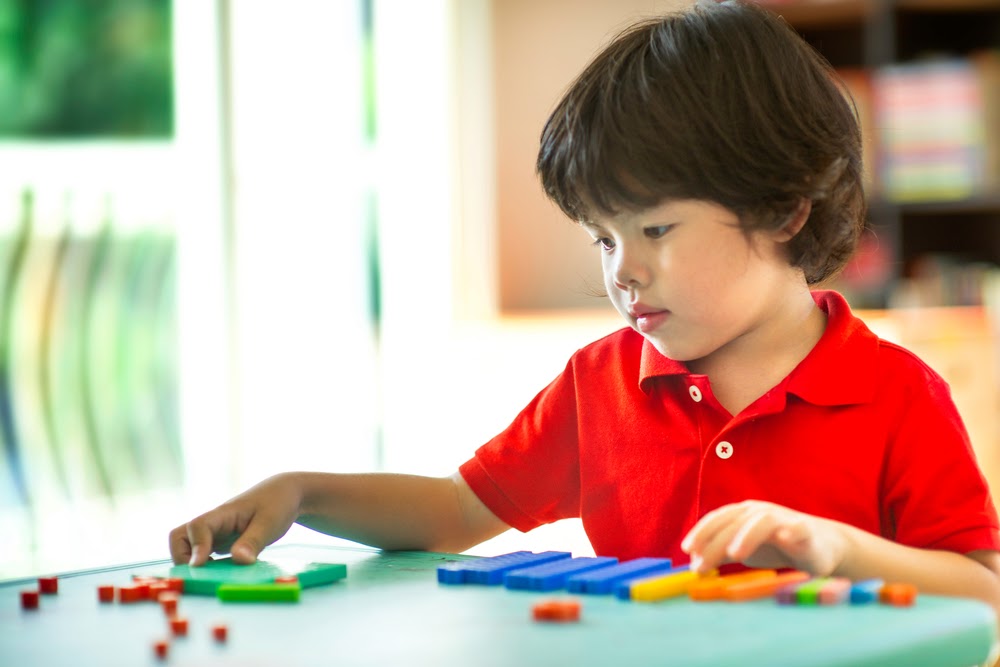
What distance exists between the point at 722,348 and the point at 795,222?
0.12 metres

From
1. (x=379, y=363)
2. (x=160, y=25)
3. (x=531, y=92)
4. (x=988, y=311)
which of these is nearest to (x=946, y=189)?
(x=988, y=311)

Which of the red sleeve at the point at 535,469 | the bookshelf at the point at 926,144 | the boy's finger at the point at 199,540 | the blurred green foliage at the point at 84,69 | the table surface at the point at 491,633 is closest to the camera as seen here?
the table surface at the point at 491,633

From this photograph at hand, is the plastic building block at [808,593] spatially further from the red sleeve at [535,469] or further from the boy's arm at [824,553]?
the red sleeve at [535,469]

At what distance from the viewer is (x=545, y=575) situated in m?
0.76

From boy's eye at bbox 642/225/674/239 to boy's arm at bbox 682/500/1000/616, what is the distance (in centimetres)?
25

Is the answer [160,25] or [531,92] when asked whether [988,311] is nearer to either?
[531,92]

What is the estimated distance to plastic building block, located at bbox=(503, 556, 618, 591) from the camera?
757mm

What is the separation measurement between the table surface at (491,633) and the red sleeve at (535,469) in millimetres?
325

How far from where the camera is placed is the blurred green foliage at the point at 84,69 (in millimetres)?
3500

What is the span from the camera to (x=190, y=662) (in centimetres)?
60

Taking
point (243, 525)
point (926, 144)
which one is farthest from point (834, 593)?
point (926, 144)

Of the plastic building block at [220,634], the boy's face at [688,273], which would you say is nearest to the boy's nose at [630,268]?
the boy's face at [688,273]

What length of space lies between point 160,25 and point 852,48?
187 cm

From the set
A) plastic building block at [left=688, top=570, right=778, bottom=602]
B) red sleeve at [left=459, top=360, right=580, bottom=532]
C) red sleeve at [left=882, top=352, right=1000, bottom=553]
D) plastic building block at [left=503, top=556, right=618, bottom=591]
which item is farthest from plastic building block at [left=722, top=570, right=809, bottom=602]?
red sleeve at [left=459, top=360, right=580, bottom=532]
